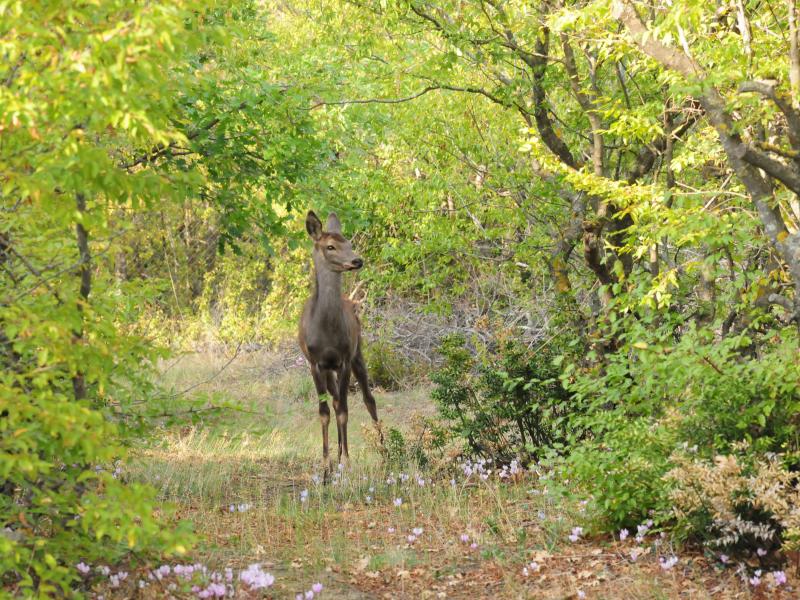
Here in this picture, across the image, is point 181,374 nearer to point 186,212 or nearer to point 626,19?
point 186,212

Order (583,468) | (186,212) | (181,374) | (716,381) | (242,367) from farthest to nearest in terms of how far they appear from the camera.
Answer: (186,212), (242,367), (181,374), (583,468), (716,381)

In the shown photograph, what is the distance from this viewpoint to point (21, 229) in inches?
228

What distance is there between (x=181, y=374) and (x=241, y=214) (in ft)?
33.3

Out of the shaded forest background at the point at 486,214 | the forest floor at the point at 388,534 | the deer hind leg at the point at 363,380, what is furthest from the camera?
the deer hind leg at the point at 363,380

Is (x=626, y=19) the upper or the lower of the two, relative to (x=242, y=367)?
upper

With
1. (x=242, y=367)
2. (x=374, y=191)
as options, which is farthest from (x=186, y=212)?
(x=374, y=191)

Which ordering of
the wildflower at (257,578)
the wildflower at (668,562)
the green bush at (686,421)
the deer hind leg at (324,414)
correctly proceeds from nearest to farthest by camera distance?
the wildflower at (257,578), the wildflower at (668,562), the green bush at (686,421), the deer hind leg at (324,414)

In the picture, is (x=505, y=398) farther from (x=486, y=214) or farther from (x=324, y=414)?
(x=486, y=214)

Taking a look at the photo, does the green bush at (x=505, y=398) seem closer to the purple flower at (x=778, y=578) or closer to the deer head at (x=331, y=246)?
the deer head at (x=331, y=246)

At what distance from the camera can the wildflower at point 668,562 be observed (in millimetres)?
5863

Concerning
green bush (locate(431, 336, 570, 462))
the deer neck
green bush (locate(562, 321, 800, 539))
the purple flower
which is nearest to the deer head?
the deer neck

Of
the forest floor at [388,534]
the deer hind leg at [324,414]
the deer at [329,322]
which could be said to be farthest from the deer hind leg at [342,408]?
the forest floor at [388,534]

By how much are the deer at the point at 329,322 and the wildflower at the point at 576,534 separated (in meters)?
4.30

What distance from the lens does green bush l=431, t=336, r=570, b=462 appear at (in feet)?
31.5
